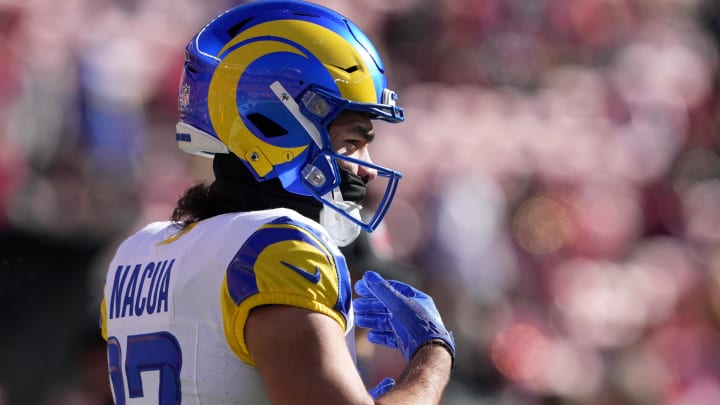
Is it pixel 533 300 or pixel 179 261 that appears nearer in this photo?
pixel 179 261

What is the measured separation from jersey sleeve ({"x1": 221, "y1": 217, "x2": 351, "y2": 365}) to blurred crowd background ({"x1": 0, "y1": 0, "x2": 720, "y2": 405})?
7.75ft

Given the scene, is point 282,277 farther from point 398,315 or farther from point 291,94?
point 291,94

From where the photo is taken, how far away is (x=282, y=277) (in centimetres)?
238

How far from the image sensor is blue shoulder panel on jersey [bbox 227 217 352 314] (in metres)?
2.40

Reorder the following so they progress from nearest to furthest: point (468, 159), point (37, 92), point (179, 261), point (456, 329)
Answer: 1. point (179, 261)
2. point (37, 92)
3. point (456, 329)
4. point (468, 159)

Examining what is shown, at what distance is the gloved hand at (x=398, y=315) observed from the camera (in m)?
2.70

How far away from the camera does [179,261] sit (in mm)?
2633

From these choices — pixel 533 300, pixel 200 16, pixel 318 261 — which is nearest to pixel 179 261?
pixel 318 261

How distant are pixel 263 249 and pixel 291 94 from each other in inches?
20.4

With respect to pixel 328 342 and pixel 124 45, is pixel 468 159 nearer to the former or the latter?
pixel 124 45

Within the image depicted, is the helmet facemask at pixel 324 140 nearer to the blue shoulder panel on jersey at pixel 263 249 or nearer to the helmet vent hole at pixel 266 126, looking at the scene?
the helmet vent hole at pixel 266 126

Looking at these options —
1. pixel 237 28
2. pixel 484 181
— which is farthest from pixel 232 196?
pixel 484 181

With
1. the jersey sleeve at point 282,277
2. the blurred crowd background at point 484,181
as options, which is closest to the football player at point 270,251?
the jersey sleeve at point 282,277

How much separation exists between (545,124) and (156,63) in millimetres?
4047
